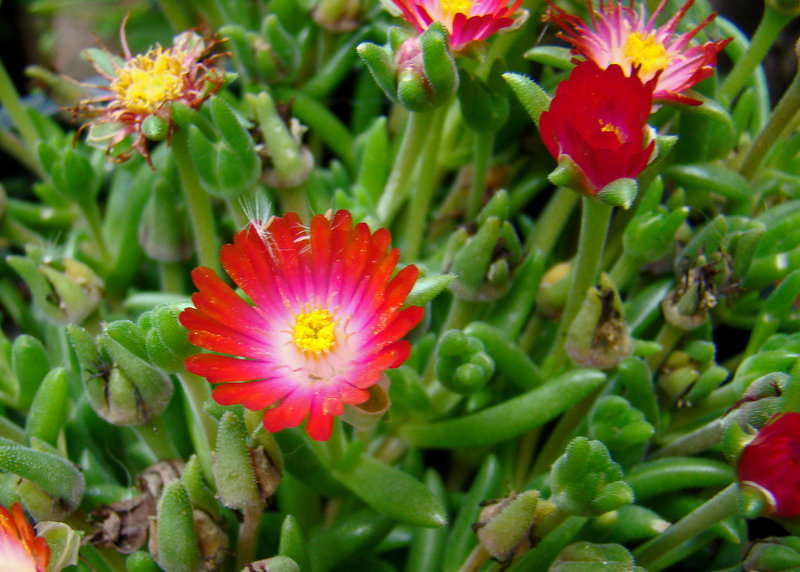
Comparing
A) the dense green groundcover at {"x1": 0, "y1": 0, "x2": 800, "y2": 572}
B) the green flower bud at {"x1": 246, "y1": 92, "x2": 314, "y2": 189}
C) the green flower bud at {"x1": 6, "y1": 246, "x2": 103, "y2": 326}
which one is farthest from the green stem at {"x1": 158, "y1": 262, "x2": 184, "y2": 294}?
the green flower bud at {"x1": 246, "y1": 92, "x2": 314, "y2": 189}

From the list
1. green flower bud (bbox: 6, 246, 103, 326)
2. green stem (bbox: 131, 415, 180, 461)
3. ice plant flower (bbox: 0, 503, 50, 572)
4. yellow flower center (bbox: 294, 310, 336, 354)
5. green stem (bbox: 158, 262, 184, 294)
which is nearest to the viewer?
ice plant flower (bbox: 0, 503, 50, 572)

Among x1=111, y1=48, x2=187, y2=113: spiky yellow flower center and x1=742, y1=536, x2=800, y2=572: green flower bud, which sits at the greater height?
x1=111, y1=48, x2=187, y2=113: spiky yellow flower center

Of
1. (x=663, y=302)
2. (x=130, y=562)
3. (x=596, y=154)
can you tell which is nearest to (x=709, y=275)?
(x=663, y=302)

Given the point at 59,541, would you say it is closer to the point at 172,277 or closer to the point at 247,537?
the point at 247,537

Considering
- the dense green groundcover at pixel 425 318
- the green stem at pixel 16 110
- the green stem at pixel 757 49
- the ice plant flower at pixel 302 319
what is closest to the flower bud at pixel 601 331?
the dense green groundcover at pixel 425 318

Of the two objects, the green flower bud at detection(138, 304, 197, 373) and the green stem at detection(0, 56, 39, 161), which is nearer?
the green flower bud at detection(138, 304, 197, 373)

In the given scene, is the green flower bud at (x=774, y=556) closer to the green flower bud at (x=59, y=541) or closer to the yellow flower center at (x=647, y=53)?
the yellow flower center at (x=647, y=53)

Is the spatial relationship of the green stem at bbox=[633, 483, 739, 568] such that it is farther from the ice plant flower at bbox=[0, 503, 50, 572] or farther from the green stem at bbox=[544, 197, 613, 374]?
the ice plant flower at bbox=[0, 503, 50, 572]

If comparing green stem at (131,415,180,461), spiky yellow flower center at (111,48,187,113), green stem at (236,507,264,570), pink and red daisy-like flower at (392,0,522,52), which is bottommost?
green stem at (236,507,264,570)

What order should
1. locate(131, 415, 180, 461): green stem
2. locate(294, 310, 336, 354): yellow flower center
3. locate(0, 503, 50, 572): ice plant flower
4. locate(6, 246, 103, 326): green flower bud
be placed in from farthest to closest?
locate(6, 246, 103, 326): green flower bud → locate(131, 415, 180, 461): green stem → locate(294, 310, 336, 354): yellow flower center → locate(0, 503, 50, 572): ice plant flower
